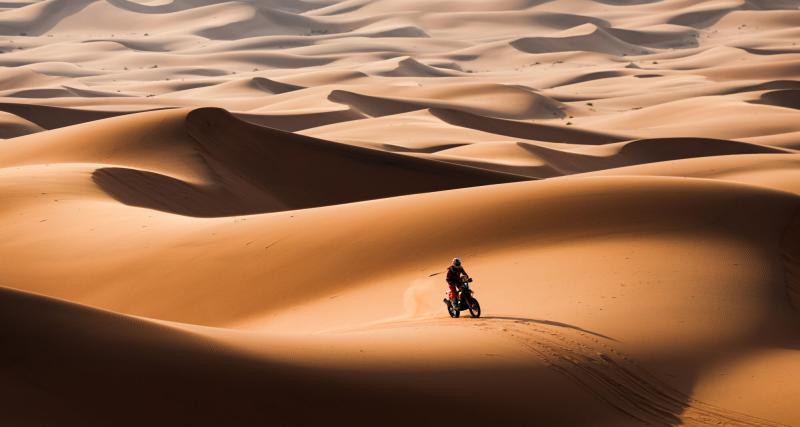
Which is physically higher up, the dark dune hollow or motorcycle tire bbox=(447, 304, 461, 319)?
motorcycle tire bbox=(447, 304, 461, 319)

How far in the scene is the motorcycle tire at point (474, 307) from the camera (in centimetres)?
970

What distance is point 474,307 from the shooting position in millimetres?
9750

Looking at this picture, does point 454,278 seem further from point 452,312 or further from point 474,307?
point 452,312

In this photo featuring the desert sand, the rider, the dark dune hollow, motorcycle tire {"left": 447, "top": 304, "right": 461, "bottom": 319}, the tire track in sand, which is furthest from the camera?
the dark dune hollow

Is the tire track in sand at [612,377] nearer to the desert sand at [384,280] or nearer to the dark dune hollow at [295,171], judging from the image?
the desert sand at [384,280]

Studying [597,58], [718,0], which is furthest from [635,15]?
[597,58]

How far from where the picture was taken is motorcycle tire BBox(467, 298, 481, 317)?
9703 millimetres

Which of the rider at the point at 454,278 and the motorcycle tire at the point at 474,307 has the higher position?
the rider at the point at 454,278

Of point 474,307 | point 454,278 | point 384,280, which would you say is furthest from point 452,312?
point 384,280

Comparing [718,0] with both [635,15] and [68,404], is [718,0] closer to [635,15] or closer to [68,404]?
[635,15]

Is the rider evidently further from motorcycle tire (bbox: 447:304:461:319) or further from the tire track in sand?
the tire track in sand

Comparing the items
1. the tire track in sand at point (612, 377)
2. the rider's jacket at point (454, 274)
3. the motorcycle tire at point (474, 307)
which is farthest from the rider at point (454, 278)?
the tire track in sand at point (612, 377)

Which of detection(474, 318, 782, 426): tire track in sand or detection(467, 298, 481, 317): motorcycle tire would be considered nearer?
detection(474, 318, 782, 426): tire track in sand

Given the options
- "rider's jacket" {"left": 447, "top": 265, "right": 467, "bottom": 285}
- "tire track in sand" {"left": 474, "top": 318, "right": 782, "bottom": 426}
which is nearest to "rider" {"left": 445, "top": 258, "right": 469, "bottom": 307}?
"rider's jacket" {"left": 447, "top": 265, "right": 467, "bottom": 285}
